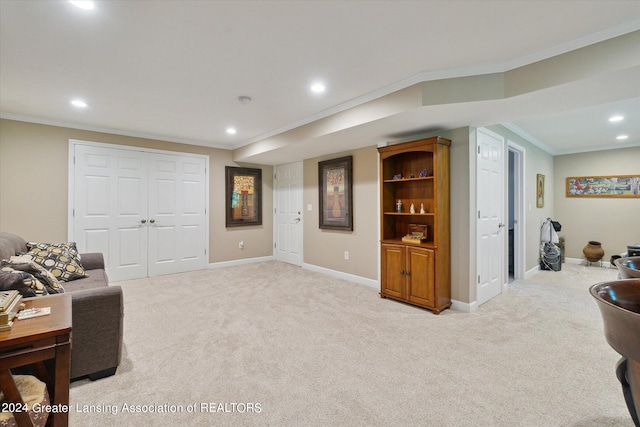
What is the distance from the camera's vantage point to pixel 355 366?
2.09 metres

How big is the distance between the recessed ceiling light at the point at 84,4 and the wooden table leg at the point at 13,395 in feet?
6.34

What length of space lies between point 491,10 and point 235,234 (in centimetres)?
515

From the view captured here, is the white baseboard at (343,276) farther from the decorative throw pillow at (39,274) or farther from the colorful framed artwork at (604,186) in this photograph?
the colorful framed artwork at (604,186)

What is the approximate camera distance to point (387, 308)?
3.28 metres

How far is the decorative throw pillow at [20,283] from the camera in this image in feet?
5.16

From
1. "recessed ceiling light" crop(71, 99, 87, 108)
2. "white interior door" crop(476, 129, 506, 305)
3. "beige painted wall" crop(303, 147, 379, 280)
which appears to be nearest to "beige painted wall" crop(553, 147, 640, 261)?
"white interior door" crop(476, 129, 506, 305)

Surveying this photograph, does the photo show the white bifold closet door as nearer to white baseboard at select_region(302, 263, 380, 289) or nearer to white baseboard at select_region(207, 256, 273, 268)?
white baseboard at select_region(207, 256, 273, 268)

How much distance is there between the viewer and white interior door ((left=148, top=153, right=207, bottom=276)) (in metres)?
4.84

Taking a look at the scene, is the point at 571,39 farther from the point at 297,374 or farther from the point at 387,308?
the point at 297,374

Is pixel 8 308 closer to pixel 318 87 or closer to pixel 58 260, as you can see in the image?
pixel 58 260

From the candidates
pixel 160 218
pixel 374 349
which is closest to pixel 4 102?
pixel 160 218

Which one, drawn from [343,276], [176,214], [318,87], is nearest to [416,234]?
[343,276]

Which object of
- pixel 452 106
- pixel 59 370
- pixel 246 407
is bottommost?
pixel 246 407

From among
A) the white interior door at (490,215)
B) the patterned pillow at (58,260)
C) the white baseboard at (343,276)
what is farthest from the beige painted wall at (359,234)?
the patterned pillow at (58,260)
